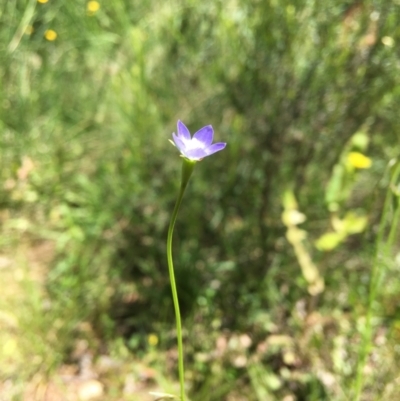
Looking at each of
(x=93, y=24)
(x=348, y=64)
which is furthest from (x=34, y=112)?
(x=348, y=64)

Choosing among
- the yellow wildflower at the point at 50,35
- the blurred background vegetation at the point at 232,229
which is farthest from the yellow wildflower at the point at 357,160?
the yellow wildflower at the point at 50,35

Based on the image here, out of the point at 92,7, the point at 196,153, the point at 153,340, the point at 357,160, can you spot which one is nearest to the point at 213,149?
the point at 196,153

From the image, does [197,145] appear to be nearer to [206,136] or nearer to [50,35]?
[206,136]

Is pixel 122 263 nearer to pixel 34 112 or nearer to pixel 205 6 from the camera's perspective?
pixel 34 112

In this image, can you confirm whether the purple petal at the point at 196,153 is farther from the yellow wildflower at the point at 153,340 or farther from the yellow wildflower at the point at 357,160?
the yellow wildflower at the point at 153,340

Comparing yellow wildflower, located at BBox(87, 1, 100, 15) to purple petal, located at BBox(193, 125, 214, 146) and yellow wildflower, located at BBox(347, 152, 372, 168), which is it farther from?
purple petal, located at BBox(193, 125, 214, 146)

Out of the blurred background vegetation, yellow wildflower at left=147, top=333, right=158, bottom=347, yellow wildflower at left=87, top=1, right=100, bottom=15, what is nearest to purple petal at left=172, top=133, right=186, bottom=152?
the blurred background vegetation
